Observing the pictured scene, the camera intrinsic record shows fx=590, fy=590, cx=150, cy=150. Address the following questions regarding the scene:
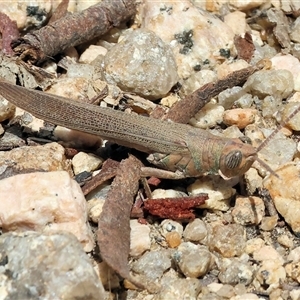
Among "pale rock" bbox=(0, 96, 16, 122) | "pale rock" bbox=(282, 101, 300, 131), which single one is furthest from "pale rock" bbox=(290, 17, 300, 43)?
"pale rock" bbox=(0, 96, 16, 122)

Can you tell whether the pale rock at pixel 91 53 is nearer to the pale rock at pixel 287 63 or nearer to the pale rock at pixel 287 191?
the pale rock at pixel 287 63

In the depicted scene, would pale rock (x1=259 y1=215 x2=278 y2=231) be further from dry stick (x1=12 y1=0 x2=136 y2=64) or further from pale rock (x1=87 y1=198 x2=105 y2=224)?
dry stick (x1=12 y1=0 x2=136 y2=64)

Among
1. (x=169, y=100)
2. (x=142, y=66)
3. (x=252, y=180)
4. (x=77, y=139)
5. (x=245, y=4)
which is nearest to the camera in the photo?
(x=252, y=180)

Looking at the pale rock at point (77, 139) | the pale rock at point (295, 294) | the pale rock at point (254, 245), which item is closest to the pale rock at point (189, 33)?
the pale rock at point (77, 139)

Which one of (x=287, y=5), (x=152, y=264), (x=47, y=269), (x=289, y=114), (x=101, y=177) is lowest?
(x=152, y=264)

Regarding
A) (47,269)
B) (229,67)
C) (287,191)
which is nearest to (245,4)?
(229,67)

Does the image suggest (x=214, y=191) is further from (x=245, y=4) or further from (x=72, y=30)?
(x=245, y=4)
